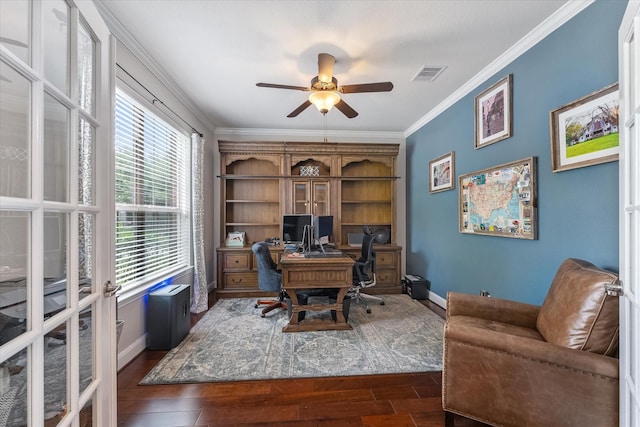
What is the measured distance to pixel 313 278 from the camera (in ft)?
8.99

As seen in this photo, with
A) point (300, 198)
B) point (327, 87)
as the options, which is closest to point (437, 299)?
point (300, 198)

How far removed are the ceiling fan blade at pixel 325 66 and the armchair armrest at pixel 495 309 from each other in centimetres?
203

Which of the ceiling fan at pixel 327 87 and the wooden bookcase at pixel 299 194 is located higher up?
the ceiling fan at pixel 327 87

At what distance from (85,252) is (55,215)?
8.5 inches

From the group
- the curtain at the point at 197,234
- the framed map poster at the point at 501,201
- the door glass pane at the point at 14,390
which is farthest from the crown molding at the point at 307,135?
the door glass pane at the point at 14,390

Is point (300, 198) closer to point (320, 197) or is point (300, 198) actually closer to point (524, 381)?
point (320, 197)

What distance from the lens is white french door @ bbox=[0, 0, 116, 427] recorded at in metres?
0.73

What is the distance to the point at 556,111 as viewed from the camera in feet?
6.15

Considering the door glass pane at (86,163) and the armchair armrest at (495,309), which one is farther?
the armchair armrest at (495,309)

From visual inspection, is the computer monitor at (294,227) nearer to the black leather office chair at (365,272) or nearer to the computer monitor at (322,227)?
the computer monitor at (322,227)

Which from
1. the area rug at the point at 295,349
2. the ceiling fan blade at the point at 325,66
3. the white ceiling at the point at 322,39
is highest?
the white ceiling at the point at 322,39

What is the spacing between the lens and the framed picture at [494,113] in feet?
7.61

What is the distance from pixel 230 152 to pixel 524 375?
410 cm

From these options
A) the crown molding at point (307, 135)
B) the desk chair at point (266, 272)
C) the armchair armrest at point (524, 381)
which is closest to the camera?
the armchair armrest at point (524, 381)
